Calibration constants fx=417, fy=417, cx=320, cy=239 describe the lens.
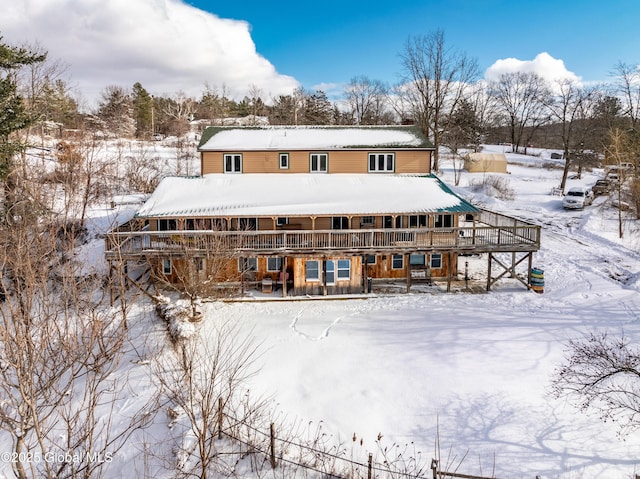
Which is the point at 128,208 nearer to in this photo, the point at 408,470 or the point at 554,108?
the point at 408,470

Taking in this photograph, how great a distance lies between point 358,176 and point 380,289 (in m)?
7.91

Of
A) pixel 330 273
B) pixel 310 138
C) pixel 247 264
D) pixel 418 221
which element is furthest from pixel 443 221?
pixel 247 264

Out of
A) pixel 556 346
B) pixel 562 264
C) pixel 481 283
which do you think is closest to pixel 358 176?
pixel 481 283

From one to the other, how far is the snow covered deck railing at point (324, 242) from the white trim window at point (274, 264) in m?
1.38

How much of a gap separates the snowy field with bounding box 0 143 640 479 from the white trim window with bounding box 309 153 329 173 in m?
9.46

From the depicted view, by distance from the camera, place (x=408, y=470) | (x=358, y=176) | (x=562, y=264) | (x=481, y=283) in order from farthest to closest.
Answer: (x=358, y=176) → (x=562, y=264) → (x=481, y=283) → (x=408, y=470)

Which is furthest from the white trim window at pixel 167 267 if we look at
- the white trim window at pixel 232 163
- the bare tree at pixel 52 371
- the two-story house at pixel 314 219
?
the white trim window at pixel 232 163

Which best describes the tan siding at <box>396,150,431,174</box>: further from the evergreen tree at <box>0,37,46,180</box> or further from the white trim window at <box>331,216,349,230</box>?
the evergreen tree at <box>0,37,46,180</box>

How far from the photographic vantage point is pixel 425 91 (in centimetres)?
5000

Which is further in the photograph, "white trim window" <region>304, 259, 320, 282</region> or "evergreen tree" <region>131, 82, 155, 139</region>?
"evergreen tree" <region>131, 82, 155, 139</region>

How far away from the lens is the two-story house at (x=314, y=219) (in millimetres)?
20828

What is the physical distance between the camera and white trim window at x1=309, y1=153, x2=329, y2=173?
26.7 meters

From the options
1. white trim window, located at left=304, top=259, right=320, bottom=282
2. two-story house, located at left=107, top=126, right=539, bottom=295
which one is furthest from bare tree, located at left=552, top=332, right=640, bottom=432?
white trim window, located at left=304, top=259, right=320, bottom=282

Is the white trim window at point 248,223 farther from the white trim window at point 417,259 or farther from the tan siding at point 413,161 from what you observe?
the tan siding at point 413,161
